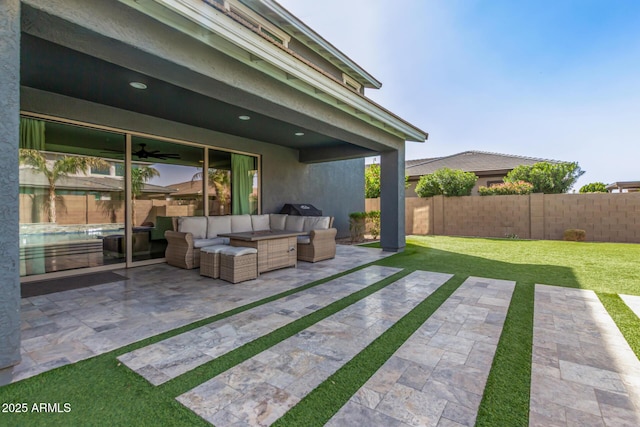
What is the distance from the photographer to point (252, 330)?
118 inches

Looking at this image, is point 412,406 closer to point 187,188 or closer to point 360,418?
point 360,418

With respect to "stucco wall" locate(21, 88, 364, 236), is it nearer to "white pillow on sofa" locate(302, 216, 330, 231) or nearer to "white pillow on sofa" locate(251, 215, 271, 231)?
"white pillow on sofa" locate(251, 215, 271, 231)

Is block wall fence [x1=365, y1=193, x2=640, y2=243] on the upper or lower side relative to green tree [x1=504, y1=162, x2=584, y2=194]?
lower

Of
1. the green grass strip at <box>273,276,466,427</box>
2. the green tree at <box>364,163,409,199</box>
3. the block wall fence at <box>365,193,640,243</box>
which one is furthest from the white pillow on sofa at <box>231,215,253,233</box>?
the green tree at <box>364,163,409,199</box>

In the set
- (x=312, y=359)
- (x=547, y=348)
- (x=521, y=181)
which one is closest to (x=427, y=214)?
(x=521, y=181)

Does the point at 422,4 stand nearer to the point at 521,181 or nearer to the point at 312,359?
the point at 521,181

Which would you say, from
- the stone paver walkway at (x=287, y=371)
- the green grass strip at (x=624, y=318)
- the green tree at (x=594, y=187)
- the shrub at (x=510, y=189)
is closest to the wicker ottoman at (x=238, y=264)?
the stone paver walkway at (x=287, y=371)

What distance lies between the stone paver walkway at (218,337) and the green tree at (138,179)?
408 cm

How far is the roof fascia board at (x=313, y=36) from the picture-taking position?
6.93 m

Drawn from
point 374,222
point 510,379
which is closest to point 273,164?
point 374,222

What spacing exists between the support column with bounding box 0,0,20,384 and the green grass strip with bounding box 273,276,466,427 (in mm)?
1945

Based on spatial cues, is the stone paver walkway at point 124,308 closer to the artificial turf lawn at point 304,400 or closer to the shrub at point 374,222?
the artificial turf lawn at point 304,400

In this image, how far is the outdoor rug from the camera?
4.24 metres

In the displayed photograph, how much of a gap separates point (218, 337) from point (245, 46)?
9.92 ft
